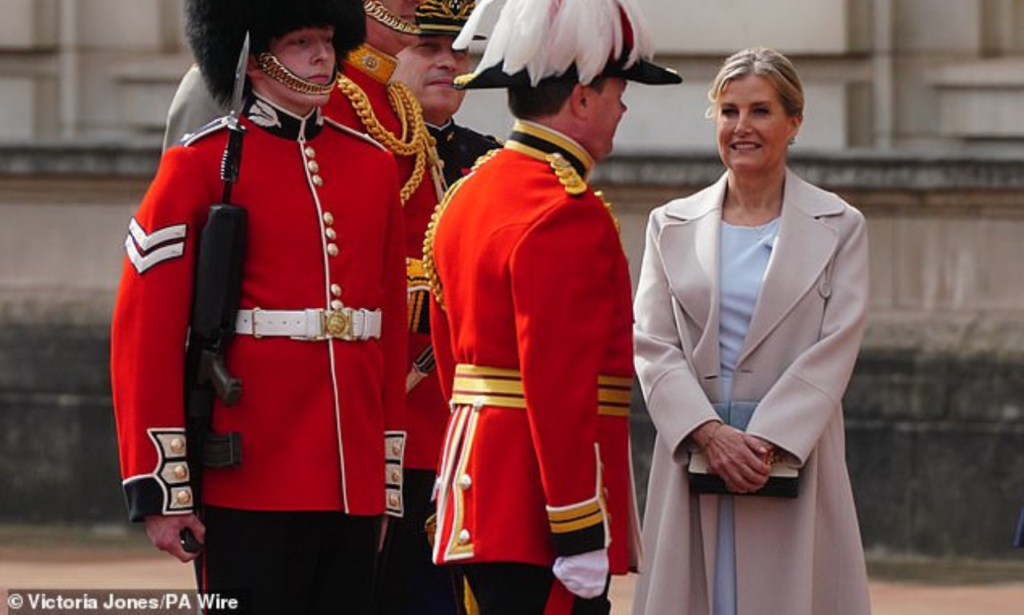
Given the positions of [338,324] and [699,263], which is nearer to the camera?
[338,324]

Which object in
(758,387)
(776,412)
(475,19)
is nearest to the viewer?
(475,19)

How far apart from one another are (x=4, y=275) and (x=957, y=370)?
4233mm

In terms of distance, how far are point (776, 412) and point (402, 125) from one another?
3.88 feet

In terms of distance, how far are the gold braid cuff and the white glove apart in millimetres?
1184

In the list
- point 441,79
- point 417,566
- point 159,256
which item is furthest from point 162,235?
point 441,79

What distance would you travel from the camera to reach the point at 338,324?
234 inches

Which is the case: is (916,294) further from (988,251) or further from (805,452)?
(805,452)

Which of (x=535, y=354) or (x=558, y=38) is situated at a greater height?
(x=558, y=38)

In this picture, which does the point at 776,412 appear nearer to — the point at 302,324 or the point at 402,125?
the point at 402,125

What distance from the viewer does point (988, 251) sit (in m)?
11.2

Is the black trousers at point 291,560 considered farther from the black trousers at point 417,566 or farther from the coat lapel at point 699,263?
the coat lapel at point 699,263

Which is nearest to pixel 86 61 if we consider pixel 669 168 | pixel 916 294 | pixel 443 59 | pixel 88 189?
pixel 88 189

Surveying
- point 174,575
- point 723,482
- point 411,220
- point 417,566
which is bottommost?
point 174,575

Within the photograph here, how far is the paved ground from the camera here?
32.8ft
